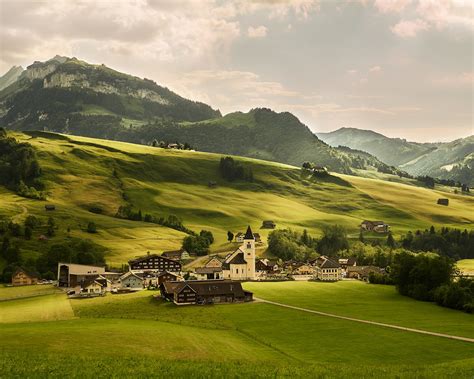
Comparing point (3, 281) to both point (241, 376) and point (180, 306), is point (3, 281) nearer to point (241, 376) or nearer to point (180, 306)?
point (180, 306)

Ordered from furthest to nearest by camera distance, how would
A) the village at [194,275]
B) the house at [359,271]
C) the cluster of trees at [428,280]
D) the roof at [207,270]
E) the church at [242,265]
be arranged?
the house at [359,271], the roof at [207,270], the church at [242,265], the village at [194,275], the cluster of trees at [428,280]

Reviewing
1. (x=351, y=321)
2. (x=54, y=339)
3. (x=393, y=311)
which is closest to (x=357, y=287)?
(x=393, y=311)

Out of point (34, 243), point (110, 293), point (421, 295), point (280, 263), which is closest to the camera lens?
point (421, 295)

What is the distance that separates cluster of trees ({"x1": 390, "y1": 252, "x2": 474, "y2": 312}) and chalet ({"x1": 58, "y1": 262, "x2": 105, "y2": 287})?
77709 mm

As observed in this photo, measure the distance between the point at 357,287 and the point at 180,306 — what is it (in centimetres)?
5044

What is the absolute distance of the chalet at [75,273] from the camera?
143125 millimetres

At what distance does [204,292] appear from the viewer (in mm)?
115000

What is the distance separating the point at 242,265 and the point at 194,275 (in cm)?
1464

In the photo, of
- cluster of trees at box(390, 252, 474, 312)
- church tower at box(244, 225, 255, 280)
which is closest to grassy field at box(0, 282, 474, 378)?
cluster of trees at box(390, 252, 474, 312)

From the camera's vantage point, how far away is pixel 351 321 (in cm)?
8856

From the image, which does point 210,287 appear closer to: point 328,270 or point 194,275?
point 194,275

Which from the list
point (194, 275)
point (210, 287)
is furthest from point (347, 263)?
point (210, 287)

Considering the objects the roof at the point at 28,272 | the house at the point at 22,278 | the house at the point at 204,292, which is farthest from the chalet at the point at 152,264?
the house at the point at 204,292

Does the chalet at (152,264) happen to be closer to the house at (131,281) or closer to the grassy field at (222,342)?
the house at (131,281)
